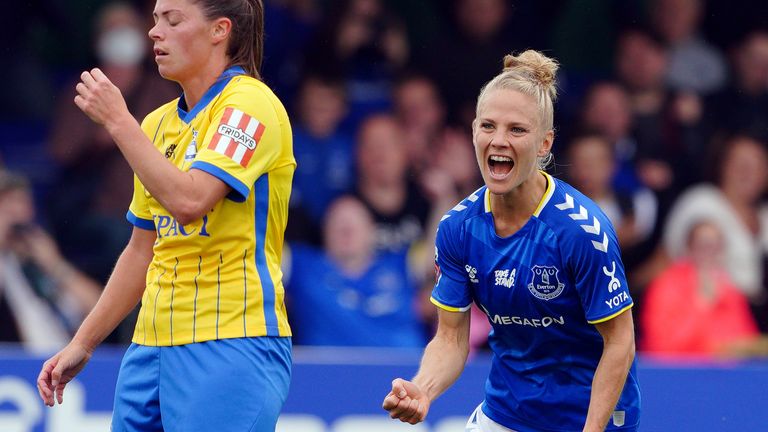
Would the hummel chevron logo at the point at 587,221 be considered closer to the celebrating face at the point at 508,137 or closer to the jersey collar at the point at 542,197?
the jersey collar at the point at 542,197

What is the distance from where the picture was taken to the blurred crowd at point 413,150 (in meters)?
7.72

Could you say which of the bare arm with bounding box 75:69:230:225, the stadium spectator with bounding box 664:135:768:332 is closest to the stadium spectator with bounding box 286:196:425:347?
the stadium spectator with bounding box 664:135:768:332

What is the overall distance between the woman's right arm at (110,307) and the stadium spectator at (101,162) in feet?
12.4

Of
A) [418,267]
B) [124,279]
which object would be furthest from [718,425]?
[124,279]

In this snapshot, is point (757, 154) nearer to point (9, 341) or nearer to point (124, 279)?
point (9, 341)

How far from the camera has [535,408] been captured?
4.19 metres

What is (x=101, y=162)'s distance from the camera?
8.25 metres

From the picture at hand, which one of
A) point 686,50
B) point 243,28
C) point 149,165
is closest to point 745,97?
point 686,50

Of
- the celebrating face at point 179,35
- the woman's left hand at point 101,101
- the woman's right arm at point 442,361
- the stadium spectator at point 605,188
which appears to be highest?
the stadium spectator at point 605,188

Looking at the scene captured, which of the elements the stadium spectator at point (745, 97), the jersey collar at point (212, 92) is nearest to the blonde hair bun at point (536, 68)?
the jersey collar at point (212, 92)

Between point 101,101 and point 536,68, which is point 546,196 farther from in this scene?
point 101,101

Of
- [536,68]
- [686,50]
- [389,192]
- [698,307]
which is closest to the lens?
[536,68]

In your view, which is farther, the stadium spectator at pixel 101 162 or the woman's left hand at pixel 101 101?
the stadium spectator at pixel 101 162

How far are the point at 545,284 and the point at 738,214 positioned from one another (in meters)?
4.64
